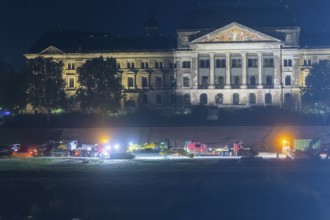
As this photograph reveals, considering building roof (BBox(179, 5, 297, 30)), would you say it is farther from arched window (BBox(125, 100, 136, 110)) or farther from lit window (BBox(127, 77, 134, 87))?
arched window (BBox(125, 100, 136, 110))

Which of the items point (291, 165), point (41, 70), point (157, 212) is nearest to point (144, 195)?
point (157, 212)

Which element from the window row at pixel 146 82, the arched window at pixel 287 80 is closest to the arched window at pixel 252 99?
the arched window at pixel 287 80

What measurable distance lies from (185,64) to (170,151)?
61622 millimetres

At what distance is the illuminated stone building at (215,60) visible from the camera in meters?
146

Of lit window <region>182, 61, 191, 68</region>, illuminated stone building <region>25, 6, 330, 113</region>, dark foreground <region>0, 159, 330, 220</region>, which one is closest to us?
dark foreground <region>0, 159, 330, 220</region>

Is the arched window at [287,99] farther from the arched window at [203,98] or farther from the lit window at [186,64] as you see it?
the lit window at [186,64]

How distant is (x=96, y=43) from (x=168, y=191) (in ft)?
349

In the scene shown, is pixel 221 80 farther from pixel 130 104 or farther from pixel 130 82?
pixel 130 82

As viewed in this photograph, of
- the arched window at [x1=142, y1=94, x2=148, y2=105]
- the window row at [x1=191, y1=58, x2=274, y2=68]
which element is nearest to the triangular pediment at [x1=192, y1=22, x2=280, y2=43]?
the window row at [x1=191, y1=58, x2=274, y2=68]

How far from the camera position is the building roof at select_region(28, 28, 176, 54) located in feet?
511

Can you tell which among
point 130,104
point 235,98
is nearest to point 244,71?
point 235,98

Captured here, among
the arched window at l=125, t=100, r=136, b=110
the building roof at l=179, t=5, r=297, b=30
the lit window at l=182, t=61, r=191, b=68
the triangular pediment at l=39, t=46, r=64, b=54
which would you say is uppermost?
the building roof at l=179, t=5, r=297, b=30

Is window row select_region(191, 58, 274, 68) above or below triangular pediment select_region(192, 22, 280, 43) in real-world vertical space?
below

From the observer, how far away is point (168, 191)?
54.0 m
